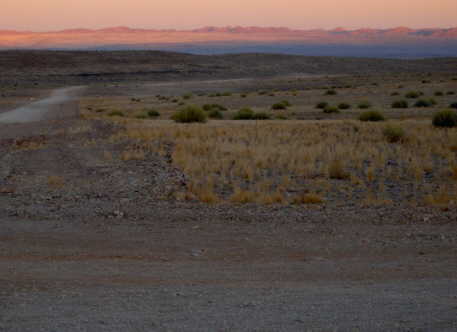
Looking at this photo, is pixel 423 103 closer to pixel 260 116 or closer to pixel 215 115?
pixel 260 116

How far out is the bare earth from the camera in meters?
4.91

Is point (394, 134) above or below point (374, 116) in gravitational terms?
below

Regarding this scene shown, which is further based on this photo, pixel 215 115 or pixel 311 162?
pixel 215 115

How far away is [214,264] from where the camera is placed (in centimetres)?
669

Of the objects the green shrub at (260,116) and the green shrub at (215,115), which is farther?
the green shrub at (215,115)

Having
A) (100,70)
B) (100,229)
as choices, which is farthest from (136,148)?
(100,70)

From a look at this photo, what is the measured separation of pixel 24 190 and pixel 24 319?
7.78 meters

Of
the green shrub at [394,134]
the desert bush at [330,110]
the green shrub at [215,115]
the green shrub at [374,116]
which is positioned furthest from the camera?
the desert bush at [330,110]

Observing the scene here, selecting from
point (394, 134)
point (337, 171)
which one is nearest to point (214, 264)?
point (337, 171)

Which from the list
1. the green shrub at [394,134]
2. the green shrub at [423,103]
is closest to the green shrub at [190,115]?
the green shrub at [394,134]

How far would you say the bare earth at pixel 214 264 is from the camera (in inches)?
→ 193

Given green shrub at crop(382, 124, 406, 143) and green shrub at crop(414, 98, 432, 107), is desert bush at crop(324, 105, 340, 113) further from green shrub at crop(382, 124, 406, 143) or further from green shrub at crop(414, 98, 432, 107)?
green shrub at crop(382, 124, 406, 143)

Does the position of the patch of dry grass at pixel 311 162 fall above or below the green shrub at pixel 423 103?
below

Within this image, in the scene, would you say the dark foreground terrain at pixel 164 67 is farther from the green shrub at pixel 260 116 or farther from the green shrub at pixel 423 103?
the green shrub at pixel 423 103
